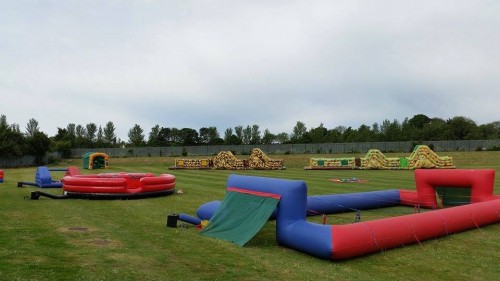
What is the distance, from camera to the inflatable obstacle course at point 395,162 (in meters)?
42.1

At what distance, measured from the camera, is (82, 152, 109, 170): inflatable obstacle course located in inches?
1603

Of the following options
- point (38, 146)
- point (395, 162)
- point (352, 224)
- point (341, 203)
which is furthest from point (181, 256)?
point (38, 146)

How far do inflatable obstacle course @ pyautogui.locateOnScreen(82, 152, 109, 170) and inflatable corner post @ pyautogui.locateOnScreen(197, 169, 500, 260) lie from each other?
105 ft

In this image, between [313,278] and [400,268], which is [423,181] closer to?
[400,268]

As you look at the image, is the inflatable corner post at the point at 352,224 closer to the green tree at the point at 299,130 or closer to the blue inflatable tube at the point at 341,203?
the blue inflatable tube at the point at 341,203

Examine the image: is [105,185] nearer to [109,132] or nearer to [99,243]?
[99,243]

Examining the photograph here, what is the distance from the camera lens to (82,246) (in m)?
8.75

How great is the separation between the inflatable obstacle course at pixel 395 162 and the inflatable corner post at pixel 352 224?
95.7ft

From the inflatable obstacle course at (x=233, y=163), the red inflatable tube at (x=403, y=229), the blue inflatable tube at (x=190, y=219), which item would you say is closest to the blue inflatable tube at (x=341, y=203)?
the blue inflatable tube at (x=190, y=219)

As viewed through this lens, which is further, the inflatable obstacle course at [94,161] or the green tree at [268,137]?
the green tree at [268,137]

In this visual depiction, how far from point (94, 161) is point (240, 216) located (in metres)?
34.7

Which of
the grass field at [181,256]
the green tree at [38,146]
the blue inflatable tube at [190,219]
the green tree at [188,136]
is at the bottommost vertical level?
the grass field at [181,256]

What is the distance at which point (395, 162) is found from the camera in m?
44.2

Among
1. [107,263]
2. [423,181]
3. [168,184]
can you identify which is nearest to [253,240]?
[107,263]
